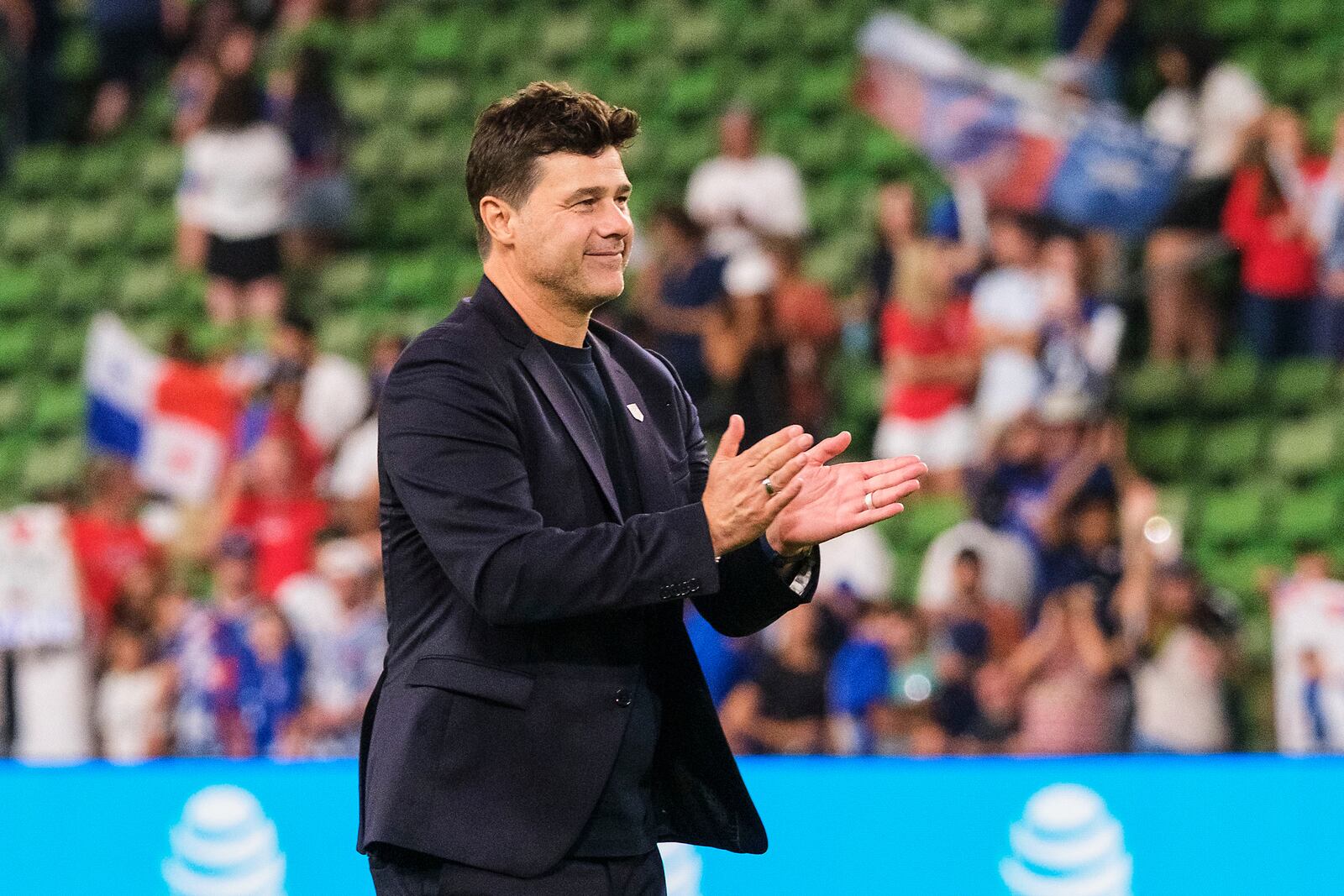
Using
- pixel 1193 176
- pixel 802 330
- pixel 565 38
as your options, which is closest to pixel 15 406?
pixel 565 38

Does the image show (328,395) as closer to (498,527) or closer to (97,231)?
(97,231)

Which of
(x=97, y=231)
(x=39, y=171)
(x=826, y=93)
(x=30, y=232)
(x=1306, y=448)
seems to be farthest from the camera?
(x=39, y=171)

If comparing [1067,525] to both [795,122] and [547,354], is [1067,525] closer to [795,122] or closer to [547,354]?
[795,122]

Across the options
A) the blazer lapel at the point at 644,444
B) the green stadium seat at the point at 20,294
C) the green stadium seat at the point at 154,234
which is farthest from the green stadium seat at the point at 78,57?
the blazer lapel at the point at 644,444

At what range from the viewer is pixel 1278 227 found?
651cm

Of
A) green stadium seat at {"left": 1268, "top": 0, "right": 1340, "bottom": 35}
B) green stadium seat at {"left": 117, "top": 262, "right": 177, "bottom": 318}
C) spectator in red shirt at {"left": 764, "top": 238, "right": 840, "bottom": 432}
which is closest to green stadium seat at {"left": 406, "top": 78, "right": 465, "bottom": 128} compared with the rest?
green stadium seat at {"left": 117, "top": 262, "right": 177, "bottom": 318}

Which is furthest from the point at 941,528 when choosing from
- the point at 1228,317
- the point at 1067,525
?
the point at 1228,317

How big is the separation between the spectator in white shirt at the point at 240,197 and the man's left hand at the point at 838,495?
5.72 m

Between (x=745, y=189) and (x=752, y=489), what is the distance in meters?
5.14

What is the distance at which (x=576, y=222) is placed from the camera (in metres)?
2.22

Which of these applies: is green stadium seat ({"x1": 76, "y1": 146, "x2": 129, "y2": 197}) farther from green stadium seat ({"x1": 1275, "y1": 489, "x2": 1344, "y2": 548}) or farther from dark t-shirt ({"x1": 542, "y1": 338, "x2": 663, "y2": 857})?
dark t-shirt ({"x1": 542, "y1": 338, "x2": 663, "y2": 857})

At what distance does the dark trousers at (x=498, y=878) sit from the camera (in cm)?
213

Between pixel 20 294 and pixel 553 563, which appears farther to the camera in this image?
pixel 20 294

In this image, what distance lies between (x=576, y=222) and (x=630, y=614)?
0.48 meters
